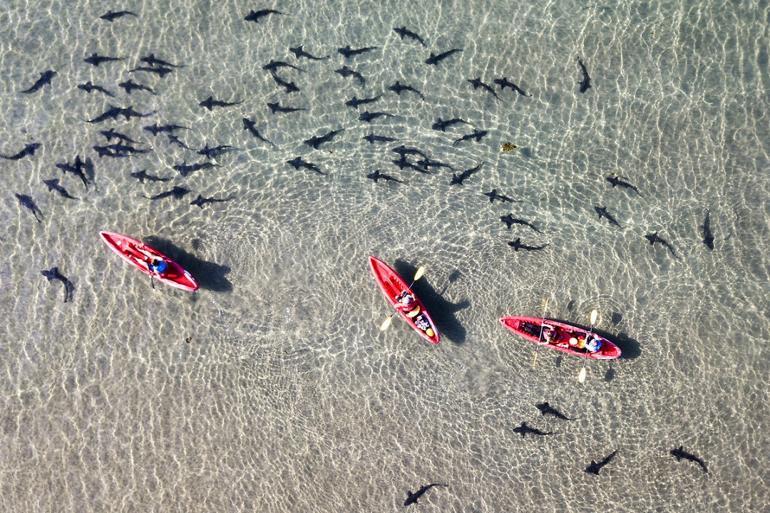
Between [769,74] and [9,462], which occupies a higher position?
[769,74]

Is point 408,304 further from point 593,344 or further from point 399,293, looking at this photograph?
point 593,344

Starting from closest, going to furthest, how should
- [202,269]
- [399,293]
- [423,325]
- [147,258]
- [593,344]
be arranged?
[593,344] → [423,325] → [399,293] → [147,258] → [202,269]

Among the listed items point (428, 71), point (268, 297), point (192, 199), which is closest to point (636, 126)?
point (428, 71)

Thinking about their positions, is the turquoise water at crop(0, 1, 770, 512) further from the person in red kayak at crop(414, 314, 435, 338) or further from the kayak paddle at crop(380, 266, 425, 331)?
the person in red kayak at crop(414, 314, 435, 338)

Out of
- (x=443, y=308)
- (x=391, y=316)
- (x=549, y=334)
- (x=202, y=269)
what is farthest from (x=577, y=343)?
(x=202, y=269)

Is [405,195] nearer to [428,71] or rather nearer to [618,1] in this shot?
[428,71]

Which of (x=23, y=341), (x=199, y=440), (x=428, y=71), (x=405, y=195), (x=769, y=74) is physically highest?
(x=769, y=74)
